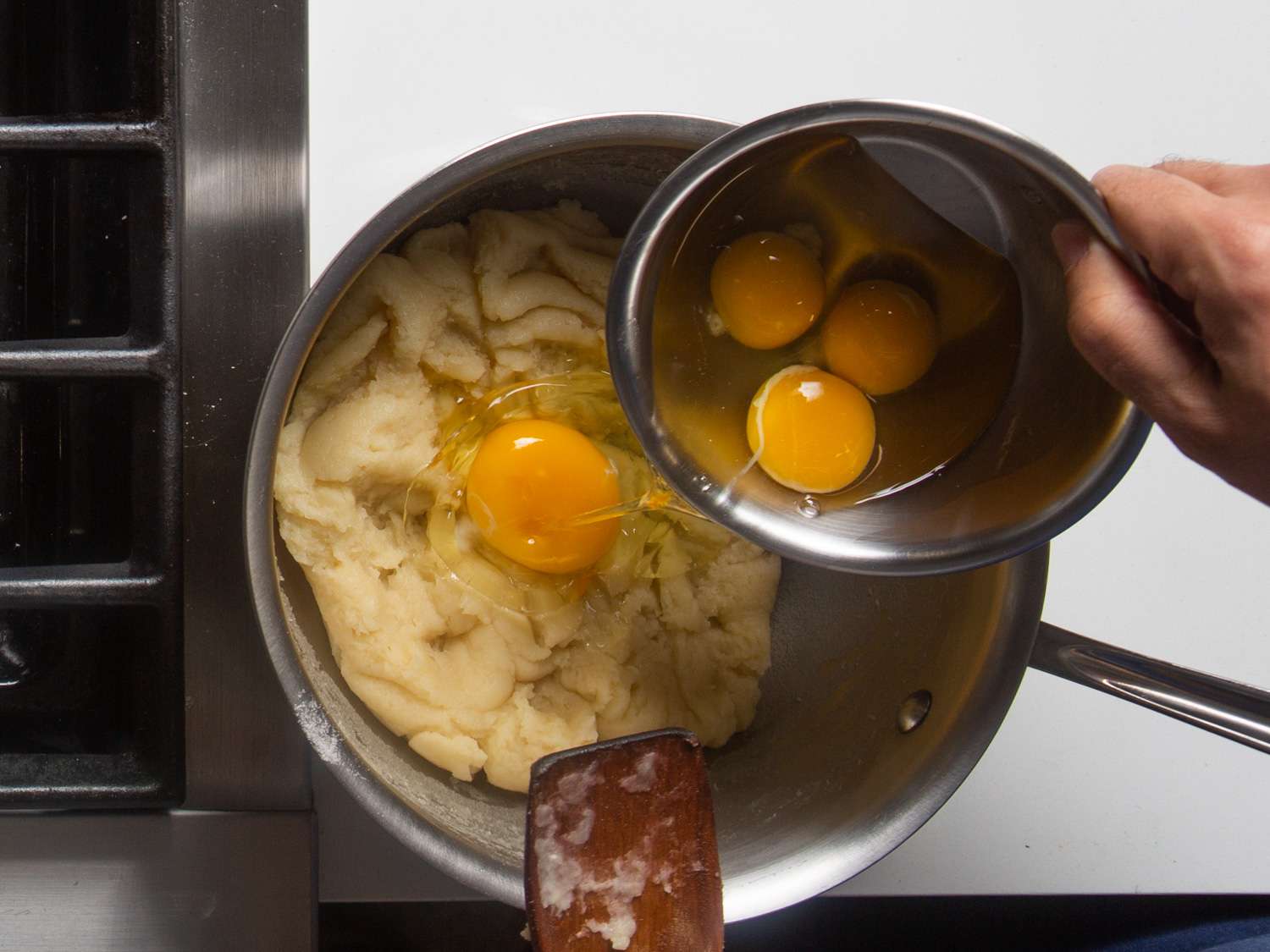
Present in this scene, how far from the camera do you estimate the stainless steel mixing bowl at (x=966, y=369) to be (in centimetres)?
96

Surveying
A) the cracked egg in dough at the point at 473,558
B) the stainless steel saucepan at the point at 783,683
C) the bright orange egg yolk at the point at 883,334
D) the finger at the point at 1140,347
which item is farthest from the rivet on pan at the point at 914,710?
the finger at the point at 1140,347

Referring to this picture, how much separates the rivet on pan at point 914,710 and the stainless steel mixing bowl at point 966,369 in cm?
22

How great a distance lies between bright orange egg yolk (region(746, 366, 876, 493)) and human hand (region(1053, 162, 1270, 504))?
0.31 metres

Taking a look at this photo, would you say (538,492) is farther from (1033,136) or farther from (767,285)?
(1033,136)

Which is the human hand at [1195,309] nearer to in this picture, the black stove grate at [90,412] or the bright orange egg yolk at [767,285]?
the bright orange egg yolk at [767,285]

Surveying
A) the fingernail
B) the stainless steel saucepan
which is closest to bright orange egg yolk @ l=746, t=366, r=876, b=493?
the stainless steel saucepan

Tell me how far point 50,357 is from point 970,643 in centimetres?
106

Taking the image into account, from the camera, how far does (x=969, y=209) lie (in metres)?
1.07

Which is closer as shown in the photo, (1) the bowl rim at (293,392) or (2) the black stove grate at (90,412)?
(1) the bowl rim at (293,392)

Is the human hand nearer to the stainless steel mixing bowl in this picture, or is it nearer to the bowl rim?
the stainless steel mixing bowl

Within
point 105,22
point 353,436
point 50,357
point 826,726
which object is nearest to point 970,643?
point 826,726

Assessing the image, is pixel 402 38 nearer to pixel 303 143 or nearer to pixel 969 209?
pixel 303 143

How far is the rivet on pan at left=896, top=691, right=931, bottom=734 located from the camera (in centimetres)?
119

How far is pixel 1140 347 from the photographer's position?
0.83m
